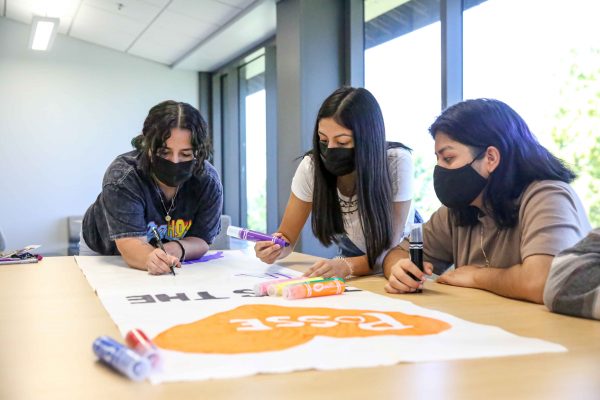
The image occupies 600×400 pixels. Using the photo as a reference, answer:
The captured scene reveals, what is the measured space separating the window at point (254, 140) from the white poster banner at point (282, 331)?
4.22 m

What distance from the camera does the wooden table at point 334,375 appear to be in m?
0.63

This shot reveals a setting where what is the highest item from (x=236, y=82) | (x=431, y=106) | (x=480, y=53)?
(x=236, y=82)

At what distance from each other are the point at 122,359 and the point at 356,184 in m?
1.10

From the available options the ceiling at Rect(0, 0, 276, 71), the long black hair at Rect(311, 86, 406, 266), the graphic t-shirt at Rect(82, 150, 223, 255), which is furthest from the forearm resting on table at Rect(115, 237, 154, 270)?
the ceiling at Rect(0, 0, 276, 71)

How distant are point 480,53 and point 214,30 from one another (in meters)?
2.83

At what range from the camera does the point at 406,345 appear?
81cm

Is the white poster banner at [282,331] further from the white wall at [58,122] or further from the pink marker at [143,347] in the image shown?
the white wall at [58,122]

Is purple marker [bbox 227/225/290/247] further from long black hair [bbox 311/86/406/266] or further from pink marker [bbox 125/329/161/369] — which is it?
pink marker [bbox 125/329/161/369]

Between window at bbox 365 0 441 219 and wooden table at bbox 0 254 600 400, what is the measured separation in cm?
227

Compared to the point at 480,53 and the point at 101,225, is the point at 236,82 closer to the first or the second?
the point at 480,53

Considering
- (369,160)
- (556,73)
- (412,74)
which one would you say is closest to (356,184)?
(369,160)

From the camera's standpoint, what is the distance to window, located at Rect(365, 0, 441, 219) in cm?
325

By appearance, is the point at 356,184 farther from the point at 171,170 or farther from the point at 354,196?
the point at 171,170

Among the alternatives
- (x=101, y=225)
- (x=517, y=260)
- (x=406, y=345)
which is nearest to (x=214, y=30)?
(x=101, y=225)
